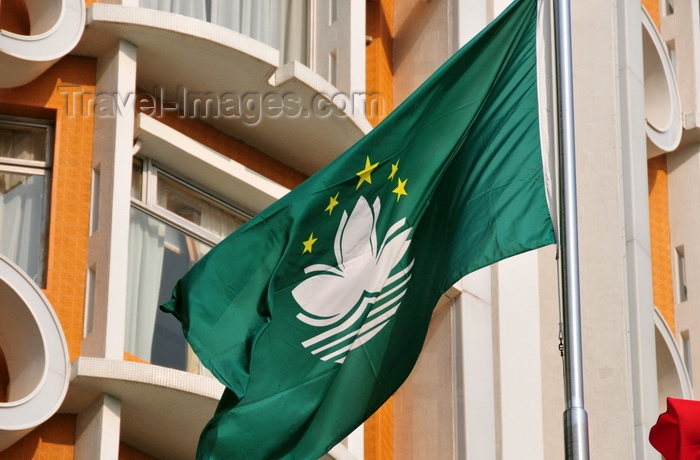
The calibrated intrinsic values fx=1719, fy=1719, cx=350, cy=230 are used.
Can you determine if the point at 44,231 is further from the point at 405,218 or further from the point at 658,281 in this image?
the point at 658,281

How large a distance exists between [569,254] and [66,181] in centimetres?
568

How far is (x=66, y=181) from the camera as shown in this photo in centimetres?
1468

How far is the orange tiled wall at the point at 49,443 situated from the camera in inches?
532

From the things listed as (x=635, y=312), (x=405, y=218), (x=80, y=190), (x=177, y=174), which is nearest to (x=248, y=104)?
(x=177, y=174)

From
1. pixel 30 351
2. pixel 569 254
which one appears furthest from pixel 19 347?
pixel 569 254

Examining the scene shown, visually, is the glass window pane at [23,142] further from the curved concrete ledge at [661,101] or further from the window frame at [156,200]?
the curved concrete ledge at [661,101]

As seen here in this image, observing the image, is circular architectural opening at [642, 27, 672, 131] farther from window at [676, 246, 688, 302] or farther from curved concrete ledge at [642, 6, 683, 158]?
window at [676, 246, 688, 302]

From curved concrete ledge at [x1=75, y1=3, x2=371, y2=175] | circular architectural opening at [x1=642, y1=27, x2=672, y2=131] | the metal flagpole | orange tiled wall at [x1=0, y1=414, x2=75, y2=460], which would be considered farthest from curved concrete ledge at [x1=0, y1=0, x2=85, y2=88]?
circular architectural opening at [x1=642, y1=27, x2=672, y2=131]

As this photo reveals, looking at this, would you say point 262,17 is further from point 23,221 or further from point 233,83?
point 23,221

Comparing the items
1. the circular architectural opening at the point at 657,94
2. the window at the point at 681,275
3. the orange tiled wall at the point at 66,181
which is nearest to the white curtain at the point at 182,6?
the orange tiled wall at the point at 66,181

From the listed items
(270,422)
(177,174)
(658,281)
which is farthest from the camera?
(658,281)

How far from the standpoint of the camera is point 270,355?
11359 millimetres

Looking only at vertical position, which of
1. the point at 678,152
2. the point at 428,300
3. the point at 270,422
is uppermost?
the point at 678,152

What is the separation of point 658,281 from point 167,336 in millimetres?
7888
